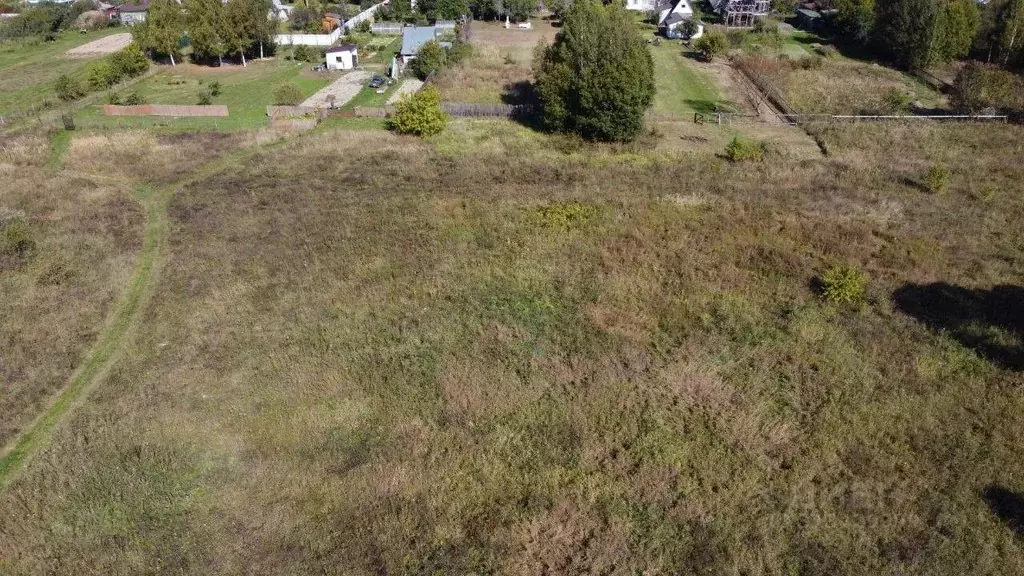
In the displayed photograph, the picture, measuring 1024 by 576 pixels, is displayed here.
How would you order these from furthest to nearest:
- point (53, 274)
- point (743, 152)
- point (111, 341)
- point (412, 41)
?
1. point (412, 41)
2. point (743, 152)
3. point (53, 274)
4. point (111, 341)

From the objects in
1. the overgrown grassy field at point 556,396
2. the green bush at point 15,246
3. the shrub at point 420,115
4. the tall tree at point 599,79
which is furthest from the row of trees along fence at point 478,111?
the green bush at point 15,246

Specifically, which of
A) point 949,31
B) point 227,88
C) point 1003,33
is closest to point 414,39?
point 227,88

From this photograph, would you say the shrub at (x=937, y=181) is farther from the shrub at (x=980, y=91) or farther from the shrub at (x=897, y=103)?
the shrub at (x=980, y=91)

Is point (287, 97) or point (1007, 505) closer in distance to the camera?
point (1007, 505)

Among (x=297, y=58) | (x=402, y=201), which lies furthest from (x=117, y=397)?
(x=297, y=58)

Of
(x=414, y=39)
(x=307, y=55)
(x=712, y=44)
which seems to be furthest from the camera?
(x=307, y=55)

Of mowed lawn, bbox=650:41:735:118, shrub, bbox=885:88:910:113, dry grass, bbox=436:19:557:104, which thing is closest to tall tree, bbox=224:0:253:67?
dry grass, bbox=436:19:557:104

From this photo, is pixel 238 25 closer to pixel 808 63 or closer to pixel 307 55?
pixel 307 55
